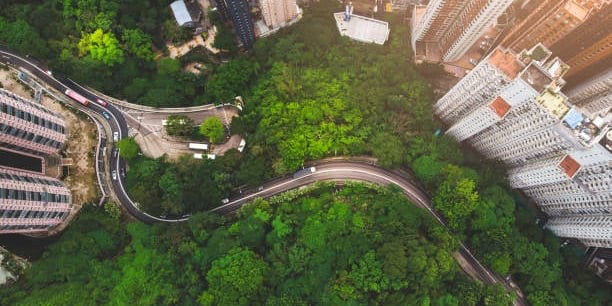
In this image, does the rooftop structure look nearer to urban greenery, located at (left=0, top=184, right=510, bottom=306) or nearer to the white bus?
the white bus

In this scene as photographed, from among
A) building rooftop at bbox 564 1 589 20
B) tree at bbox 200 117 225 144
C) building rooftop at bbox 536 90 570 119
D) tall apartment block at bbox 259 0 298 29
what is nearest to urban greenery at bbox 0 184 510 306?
tree at bbox 200 117 225 144

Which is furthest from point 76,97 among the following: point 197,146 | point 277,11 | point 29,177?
point 277,11

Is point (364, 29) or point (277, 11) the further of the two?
point (364, 29)

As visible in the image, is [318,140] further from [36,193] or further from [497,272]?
[36,193]

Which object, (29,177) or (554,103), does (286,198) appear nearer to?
(29,177)

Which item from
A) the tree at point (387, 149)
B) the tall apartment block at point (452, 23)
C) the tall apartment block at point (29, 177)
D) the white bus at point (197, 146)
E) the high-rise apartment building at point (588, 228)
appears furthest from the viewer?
the white bus at point (197, 146)

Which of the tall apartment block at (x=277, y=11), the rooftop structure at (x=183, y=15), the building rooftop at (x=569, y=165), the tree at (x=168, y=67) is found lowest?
the building rooftop at (x=569, y=165)

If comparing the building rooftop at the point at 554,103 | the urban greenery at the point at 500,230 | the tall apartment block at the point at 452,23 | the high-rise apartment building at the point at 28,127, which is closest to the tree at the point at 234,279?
the urban greenery at the point at 500,230

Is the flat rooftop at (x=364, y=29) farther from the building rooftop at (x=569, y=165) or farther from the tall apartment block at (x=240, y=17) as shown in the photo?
the building rooftop at (x=569, y=165)
